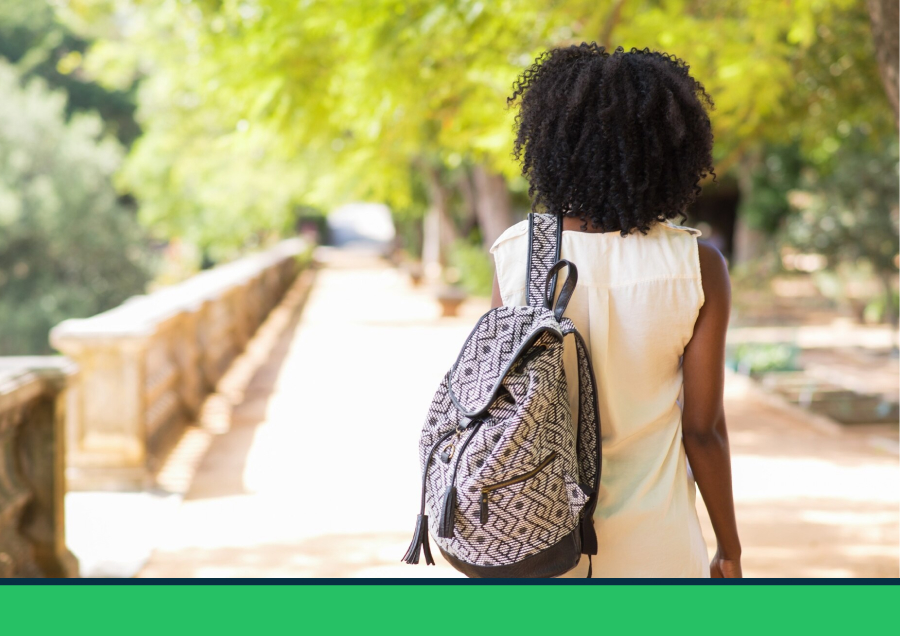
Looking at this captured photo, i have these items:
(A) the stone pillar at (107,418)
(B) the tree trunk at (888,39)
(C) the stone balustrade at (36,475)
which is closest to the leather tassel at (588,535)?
(C) the stone balustrade at (36,475)

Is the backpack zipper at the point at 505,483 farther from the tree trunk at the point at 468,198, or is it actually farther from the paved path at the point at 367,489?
the tree trunk at the point at 468,198

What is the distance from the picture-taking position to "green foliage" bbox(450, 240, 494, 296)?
2452 centimetres

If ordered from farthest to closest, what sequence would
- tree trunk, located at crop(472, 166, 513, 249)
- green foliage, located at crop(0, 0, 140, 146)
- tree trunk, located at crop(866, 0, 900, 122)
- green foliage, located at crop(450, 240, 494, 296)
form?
green foliage, located at crop(0, 0, 140, 146) < green foliage, located at crop(450, 240, 494, 296) < tree trunk, located at crop(472, 166, 513, 249) < tree trunk, located at crop(866, 0, 900, 122)

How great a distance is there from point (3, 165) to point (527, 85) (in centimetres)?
3076

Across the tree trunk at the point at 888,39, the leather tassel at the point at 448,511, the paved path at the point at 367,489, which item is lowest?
the paved path at the point at 367,489

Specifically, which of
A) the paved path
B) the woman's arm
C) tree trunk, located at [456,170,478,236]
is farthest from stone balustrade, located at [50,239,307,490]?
tree trunk, located at [456,170,478,236]

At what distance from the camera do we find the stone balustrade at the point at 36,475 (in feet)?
15.7

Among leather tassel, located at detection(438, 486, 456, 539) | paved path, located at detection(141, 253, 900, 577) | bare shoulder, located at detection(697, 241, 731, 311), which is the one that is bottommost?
paved path, located at detection(141, 253, 900, 577)

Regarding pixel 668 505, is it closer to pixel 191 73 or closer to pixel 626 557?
pixel 626 557

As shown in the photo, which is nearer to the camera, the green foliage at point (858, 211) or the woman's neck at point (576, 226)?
the woman's neck at point (576, 226)

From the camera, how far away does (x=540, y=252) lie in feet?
6.73

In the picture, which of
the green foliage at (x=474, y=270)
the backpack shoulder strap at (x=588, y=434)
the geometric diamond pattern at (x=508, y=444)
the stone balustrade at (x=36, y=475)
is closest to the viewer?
the geometric diamond pattern at (x=508, y=444)

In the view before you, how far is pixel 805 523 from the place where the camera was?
21.9 feet

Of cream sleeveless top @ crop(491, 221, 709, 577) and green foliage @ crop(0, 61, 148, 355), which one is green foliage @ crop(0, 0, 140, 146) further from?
cream sleeveless top @ crop(491, 221, 709, 577)
